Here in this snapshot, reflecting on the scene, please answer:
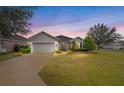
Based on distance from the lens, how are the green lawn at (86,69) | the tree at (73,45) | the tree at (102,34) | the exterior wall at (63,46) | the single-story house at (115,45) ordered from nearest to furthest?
the green lawn at (86,69)
the tree at (102,34)
the single-story house at (115,45)
the tree at (73,45)
the exterior wall at (63,46)

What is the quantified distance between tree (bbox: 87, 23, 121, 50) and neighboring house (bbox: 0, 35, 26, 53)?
5.93ft

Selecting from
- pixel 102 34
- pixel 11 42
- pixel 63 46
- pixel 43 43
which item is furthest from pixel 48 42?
pixel 102 34

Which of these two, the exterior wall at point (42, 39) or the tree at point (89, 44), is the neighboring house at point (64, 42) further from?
the tree at point (89, 44)

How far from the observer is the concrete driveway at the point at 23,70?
5.72 meters

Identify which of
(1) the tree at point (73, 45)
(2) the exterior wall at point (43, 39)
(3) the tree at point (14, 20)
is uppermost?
(3) the tree at point (14, 20)

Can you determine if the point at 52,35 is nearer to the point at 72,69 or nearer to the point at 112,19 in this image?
the point at 72,69

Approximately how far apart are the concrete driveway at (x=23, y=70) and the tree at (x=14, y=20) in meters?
0.73

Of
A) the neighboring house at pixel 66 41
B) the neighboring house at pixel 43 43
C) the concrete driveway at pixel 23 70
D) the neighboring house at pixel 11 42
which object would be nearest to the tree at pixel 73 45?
the neighboring house at pixel 66 41

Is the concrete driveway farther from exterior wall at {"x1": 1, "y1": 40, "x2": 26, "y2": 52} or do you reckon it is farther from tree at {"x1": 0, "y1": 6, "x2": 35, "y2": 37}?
tree at {"x1": 0, "y1": 6, "x2": 35, "y2": 37}

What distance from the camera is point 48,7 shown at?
19.1 feet

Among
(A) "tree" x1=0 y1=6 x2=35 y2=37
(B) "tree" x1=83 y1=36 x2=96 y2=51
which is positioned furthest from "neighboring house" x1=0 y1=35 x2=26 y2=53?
(B) "tree" x1=83 y1=36 x2=96 y2=51
